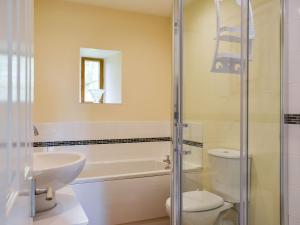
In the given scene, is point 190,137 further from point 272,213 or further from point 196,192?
point 272,213

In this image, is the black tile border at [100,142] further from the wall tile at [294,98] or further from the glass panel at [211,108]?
the wall tile at [294,98]

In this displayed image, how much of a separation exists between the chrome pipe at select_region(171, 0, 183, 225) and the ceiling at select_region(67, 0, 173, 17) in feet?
3.66

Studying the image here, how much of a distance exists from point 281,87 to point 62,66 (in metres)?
2.31

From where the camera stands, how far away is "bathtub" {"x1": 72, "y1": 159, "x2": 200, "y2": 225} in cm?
248

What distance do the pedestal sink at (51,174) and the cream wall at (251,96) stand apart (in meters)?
0.96

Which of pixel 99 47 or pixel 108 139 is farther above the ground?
pixel 99 47

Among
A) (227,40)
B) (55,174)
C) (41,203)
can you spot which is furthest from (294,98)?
(41,203)

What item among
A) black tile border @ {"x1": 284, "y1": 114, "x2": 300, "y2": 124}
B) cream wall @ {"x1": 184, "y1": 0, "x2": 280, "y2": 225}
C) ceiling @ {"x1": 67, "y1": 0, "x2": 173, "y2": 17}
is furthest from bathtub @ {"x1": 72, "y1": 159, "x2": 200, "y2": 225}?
ceiling @ {"x1": 67, "y1": 0, "x2": 173, "y2": 17}

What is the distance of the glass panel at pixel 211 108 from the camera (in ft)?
6.64

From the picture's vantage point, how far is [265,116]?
179 cm

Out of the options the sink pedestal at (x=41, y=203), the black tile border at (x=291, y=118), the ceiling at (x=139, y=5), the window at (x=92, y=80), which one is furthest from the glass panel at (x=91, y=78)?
the black tile border at (x=291, y=118)

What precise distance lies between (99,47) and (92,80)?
17.7 inches

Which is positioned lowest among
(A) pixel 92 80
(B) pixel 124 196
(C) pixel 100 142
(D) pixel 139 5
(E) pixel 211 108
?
(B) pixel 124 196

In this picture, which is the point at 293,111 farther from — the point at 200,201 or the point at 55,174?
the point at 55,174
